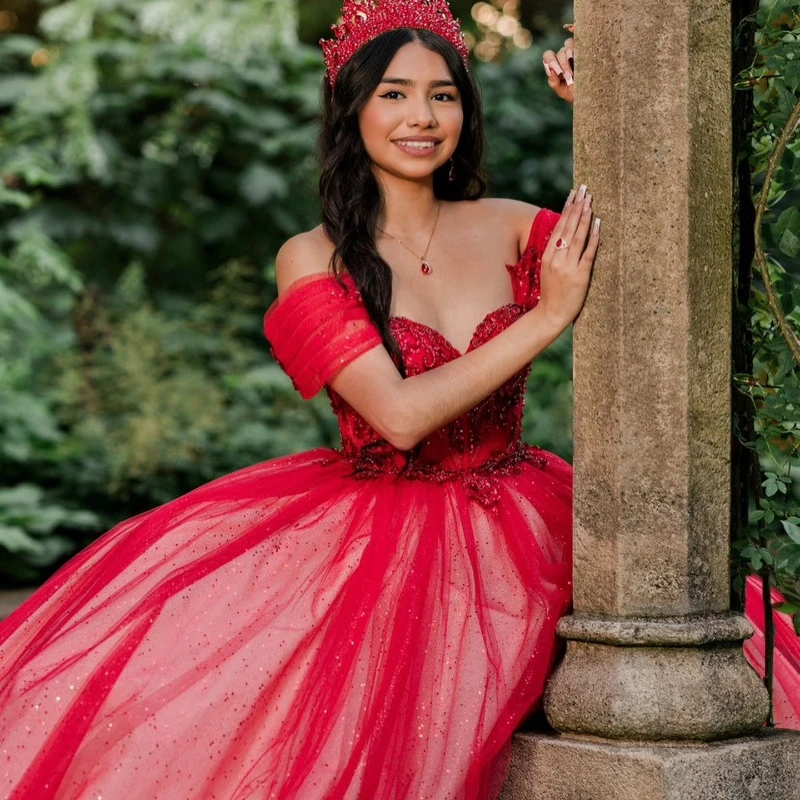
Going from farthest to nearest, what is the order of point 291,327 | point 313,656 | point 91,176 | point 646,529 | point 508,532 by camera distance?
point 91,176, point 291,327, point 508,532, point 313,656, point 646,529

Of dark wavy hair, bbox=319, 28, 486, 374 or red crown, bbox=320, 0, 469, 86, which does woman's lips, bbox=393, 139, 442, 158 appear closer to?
dark wavy hair, bbox=319, 28, 486, 374

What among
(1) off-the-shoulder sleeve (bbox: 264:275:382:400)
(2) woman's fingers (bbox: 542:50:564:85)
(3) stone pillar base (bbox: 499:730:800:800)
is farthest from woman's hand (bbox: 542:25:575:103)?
(3) stone pillar base (bbox: 499:730:800:800)

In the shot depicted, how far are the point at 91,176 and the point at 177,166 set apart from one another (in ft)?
2.04

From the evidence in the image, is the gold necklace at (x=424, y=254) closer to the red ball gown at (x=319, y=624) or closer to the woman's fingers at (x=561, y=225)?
the red ball gown at (x=319, y=624)

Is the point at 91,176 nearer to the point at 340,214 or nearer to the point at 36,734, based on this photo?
the point at 340,214

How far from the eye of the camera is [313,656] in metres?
2.71

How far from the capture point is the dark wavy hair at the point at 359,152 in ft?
10.3

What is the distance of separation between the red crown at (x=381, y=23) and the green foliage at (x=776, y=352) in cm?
88

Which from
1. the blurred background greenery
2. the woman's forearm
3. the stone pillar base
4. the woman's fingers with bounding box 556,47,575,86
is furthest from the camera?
the blurred background greenery

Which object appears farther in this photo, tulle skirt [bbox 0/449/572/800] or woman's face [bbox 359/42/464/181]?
woman's face [bbox 359/42/464/181]

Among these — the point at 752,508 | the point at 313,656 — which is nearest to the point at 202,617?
the point at 313,656

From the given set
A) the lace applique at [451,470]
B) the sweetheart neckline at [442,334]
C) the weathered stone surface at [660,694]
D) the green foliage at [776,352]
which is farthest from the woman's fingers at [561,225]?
the weathered stone surface at [660,694]

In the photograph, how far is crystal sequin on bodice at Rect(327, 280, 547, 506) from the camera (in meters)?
3.08

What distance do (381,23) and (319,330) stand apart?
0.72 m
